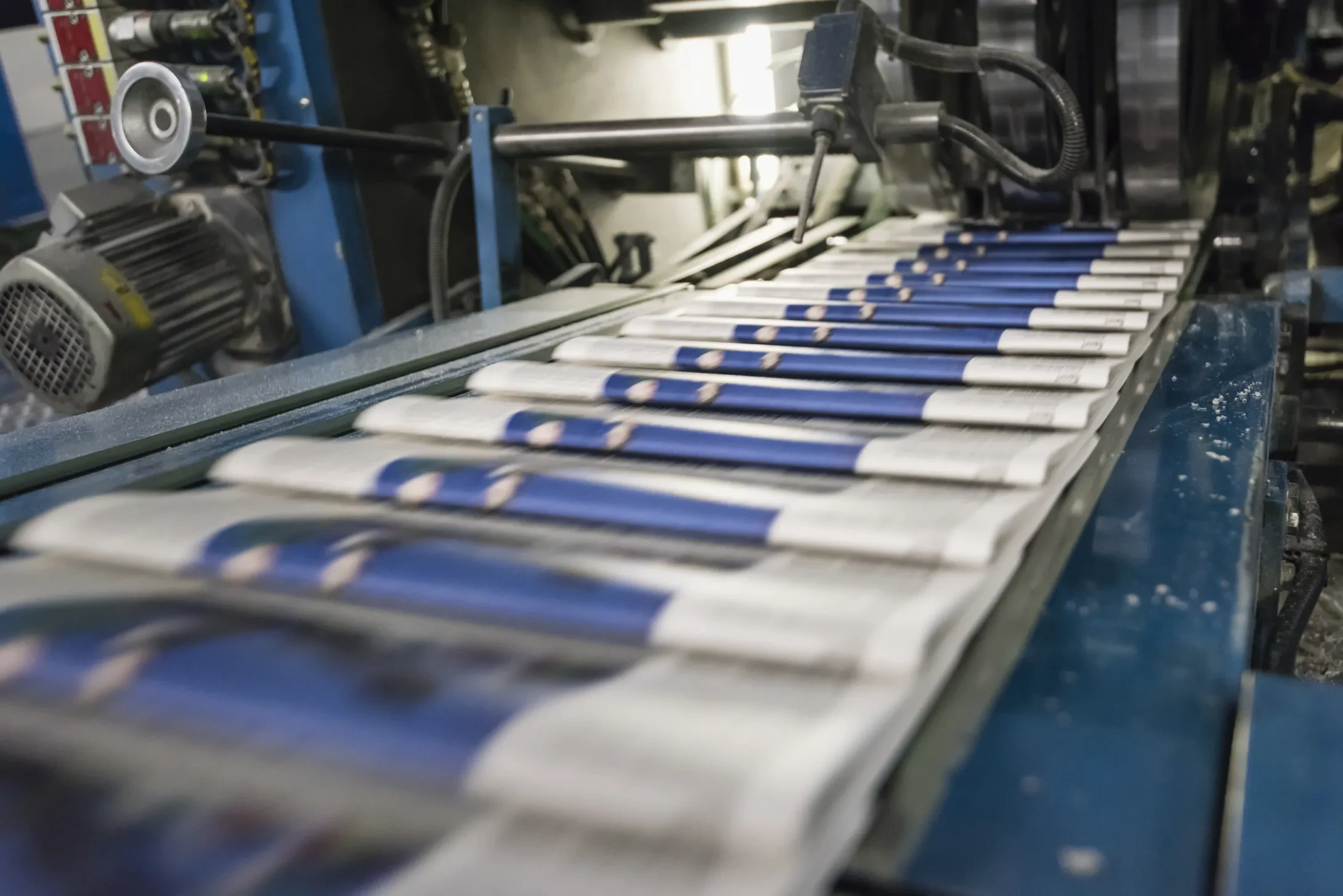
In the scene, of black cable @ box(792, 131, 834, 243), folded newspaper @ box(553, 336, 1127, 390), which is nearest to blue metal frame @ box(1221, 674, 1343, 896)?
folded newspaper @ box(553, 336, 1127, 390)

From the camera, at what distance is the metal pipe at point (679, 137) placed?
1.60 meters

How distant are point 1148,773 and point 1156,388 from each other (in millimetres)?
705

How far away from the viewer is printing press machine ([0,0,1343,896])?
467 mm

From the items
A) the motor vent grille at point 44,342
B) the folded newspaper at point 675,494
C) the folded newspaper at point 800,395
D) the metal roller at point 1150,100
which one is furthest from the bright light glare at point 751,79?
the folded newspaper at point 675,494

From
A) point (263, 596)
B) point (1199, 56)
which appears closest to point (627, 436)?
point (263, 596)

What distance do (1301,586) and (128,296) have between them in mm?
1859

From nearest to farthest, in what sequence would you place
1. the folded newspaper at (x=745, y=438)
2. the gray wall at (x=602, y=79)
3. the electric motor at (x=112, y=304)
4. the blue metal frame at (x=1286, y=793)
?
the blue metal frame at (x=1286, y=793) → the folded newspaper at (x=745, y=438) → the electric motor at (x=112, y=304) → the gray wall at (x=602, y=79)

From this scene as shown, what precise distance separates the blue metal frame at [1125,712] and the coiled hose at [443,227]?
4.49 ft

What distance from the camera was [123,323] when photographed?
5.73ft

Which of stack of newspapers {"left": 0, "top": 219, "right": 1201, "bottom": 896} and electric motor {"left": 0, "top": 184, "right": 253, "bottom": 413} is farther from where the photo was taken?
electric motor {"left": 0, "top": 184, "right": 253, "bottom": 413}

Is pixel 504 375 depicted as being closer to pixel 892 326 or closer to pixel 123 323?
pixel 892 326

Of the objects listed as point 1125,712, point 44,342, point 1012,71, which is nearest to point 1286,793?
point 1125,712

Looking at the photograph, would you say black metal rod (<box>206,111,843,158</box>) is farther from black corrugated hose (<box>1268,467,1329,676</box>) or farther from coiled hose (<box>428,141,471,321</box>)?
black corrugated hose (<box>1268,467,1329,676</box>)

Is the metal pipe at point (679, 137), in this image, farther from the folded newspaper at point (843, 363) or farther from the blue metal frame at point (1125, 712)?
the blue metal frame at point (1125, 712)
